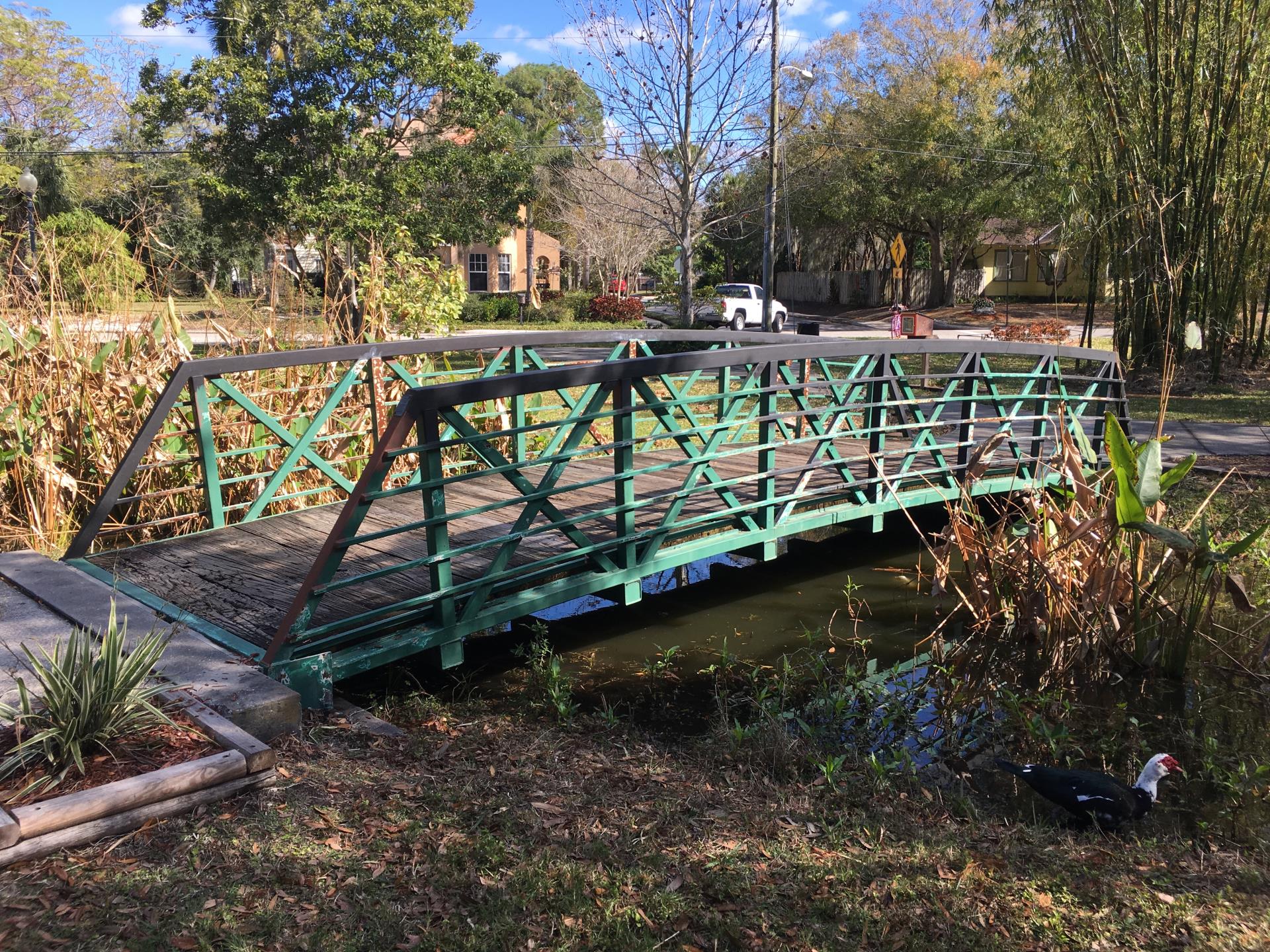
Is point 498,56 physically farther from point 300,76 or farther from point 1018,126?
point 1018,126

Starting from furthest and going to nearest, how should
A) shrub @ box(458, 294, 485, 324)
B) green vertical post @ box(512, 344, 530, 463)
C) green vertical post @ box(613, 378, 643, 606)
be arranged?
1. shrub @ box(458, 294, 485, 324)
2. green vertical post @ box(512, 344, 530, 463)
3. green vertical post @ box(613, 378, 643, 606)

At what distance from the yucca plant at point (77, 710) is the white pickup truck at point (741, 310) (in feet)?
103

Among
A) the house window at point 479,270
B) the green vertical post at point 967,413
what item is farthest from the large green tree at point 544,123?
the green vertical post at point 967,413

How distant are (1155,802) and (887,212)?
3783 centimetres

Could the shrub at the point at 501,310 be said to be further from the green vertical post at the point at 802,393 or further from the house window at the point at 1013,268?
the green vertical post at the point at 802,393

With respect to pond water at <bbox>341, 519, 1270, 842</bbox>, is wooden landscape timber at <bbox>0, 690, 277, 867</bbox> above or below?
above

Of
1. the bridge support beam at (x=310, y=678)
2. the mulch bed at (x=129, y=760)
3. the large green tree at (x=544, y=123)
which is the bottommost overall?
the bridge support beam at (x=310, y=678)

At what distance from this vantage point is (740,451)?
6.15 m

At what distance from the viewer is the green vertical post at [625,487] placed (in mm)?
5613

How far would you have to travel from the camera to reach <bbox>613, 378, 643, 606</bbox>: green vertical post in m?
5.61

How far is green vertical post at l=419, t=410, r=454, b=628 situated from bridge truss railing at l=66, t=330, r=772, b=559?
1.10m

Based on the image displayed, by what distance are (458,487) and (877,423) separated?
11.1 feet

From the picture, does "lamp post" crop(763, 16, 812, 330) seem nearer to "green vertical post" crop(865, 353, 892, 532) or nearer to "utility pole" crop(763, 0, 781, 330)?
"utility pole" crop(763, 0, 781, 330)

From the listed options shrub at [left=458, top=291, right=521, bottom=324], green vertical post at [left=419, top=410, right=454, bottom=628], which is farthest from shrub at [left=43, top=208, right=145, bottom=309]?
shrub at [left=458, top=291, right=521, bottom=324]
